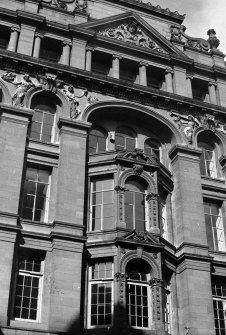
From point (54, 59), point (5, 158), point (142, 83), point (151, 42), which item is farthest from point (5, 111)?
point (151, 42)

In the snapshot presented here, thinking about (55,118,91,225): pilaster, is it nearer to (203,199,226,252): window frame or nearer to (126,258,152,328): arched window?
(126,258,152,328): arched window

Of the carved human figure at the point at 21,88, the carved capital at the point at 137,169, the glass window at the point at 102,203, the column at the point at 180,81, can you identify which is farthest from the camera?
the column at the point at 180,81

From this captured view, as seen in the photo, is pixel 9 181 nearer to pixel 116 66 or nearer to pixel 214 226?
pixel 214 226

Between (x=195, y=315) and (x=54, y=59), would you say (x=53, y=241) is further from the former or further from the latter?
(x=54, y=59)

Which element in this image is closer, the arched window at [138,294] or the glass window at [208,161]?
the arched window at [138,294]

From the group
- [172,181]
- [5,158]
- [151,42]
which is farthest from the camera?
[151,42]

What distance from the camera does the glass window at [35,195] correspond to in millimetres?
29219

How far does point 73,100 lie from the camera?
33.8 metres

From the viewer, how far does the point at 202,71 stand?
132ft

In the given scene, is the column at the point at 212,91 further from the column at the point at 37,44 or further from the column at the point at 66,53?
the column at the point at 37,44

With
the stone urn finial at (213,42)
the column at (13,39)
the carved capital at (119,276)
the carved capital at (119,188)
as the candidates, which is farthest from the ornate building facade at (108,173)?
→ the stone urn finial at (213,42)

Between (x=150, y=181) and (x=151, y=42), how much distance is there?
12.7 meters

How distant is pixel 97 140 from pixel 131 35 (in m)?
9.60

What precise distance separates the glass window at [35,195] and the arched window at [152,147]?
7170 mm
